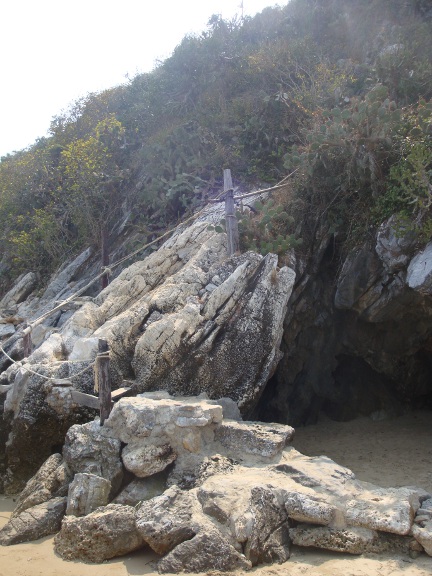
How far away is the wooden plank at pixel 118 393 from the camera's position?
8.16 m

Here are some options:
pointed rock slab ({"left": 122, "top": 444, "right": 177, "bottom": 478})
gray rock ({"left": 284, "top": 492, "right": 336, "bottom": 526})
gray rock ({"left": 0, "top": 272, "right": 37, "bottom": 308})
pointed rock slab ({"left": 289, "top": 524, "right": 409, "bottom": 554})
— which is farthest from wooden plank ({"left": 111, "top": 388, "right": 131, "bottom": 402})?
gray rock ({"left": 0, "top": 272, "right": 37, "bottom": 308})

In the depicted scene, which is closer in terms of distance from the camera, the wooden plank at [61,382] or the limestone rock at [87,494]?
the limestone rock at [87,494]

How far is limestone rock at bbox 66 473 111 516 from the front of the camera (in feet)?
23.1

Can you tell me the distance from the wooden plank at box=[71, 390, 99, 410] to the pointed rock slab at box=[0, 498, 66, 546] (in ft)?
4.40

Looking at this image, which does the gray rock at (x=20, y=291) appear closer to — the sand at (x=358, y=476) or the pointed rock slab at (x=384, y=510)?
the sand at (x=358, y=476)

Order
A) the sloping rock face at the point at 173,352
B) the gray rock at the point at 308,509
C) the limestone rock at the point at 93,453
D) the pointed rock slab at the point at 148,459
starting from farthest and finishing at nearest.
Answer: the sloping rock face at the point at 173,352
the limestone rock at the point at 93,453
the pointed rock slab at the point at 148,459
the gray rock at the point at 308,509

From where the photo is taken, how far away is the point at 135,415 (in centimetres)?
750

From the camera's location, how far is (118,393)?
324 inches

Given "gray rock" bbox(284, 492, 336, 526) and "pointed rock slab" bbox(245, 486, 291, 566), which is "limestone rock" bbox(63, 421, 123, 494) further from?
"gray rock" bbox(284, 492, 336, 526)

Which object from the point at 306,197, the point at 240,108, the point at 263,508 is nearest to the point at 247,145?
the point at 240,108

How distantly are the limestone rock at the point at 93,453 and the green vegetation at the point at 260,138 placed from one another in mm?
4536

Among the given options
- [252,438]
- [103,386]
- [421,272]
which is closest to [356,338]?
[421,272]

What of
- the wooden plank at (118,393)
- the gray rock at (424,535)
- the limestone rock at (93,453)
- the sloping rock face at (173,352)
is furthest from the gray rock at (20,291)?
the gray rock at (424,535)

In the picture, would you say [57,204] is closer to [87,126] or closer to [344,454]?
[87,126]
